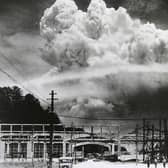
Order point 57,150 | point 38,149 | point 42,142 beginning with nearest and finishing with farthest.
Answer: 1. point 42,142
2. point 38,149
3. point 57,150

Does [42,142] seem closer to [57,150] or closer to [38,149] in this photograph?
[38,149]

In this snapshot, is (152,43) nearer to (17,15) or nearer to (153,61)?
(153,61)

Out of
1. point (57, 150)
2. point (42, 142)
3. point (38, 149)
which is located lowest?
point (57, 150)

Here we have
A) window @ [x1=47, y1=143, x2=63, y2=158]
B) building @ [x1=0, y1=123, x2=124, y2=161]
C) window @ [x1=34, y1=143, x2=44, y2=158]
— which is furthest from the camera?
window @ [x1=47, y1=143, x2=63, y2=158]

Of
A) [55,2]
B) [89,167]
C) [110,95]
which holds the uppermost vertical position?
[55,2]

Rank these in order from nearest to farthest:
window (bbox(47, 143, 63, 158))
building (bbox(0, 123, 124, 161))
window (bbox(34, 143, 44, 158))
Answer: building (bbox(0, 123, 124, 161))
window (bbox(34, 143, 44, 158))
window (bbox(47, 143, 63, 158))

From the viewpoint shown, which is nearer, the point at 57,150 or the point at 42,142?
the point at 42,142

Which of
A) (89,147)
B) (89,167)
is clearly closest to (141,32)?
(89,167)

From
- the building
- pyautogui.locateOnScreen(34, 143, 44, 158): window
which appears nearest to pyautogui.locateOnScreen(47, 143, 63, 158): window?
the building

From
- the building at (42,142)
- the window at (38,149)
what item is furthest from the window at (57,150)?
the window at (38,149)

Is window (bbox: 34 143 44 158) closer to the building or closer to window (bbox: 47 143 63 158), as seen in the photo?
the building

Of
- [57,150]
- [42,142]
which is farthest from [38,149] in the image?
[57,150]
